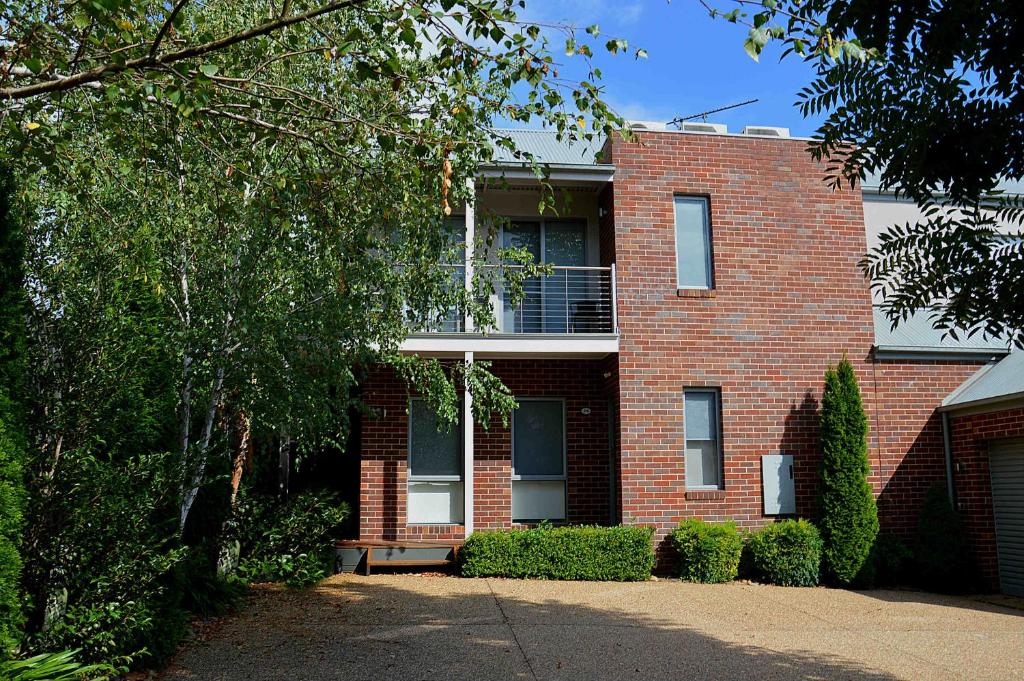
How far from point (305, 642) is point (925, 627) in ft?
22.2

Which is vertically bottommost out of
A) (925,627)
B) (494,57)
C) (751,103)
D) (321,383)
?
(925,627)

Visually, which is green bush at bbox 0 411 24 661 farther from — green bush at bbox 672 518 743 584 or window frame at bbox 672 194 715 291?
window frame at bbox 672 194 715 291

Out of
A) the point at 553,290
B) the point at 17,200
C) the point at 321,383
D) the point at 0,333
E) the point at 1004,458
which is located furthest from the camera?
the point at 553,290

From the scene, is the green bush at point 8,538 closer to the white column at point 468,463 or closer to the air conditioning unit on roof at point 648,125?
the white column at point 468,463

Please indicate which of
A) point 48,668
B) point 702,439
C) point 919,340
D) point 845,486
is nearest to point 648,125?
point 702,439

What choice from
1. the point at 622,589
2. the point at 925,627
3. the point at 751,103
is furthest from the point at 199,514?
the point at 751,103

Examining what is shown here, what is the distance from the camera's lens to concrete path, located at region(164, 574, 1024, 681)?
708cm

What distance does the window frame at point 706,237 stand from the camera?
13398 millimetres

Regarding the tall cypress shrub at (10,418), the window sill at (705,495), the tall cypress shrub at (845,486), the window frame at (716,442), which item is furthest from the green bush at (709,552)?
the tall cypress shrub at (10,418)

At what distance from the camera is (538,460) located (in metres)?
13.7

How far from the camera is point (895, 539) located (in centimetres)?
1252

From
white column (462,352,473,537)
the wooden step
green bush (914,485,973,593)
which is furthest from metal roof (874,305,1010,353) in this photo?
the wooden step

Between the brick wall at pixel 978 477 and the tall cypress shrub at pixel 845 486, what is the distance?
1.47 metres

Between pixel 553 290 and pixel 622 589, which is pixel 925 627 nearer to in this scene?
pixel 622 589
